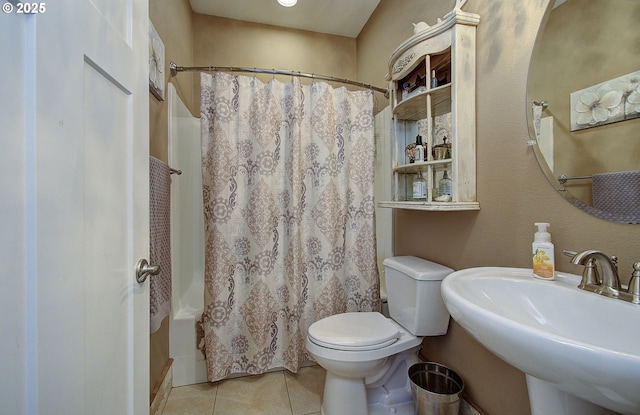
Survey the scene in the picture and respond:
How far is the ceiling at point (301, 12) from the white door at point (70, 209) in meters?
1.72

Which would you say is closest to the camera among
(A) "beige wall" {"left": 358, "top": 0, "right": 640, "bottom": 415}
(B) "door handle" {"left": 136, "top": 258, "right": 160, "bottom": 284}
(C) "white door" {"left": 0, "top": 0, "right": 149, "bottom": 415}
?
(C) "white door" {"left": 0, "top": 0, "right": 149, "bottom": 415}

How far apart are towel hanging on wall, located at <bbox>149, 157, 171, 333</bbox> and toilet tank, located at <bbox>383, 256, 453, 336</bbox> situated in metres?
1.20

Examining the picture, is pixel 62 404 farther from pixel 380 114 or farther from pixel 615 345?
pixel 380 114

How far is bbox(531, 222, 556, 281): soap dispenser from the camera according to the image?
2.81ft

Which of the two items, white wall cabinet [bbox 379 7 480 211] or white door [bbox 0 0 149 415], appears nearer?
white door [bbox 0 0 149 415]

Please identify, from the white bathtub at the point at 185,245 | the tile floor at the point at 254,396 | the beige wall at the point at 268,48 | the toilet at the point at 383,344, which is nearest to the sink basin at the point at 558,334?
the toilet at the point at 383,344

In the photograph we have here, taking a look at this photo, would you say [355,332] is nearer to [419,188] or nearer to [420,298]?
[420,298]

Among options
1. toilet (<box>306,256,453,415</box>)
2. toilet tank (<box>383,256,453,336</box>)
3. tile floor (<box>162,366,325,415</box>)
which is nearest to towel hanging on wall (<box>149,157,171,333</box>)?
→ tile floor (<box>162,366,325,415</box>)

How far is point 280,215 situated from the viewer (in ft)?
5.66

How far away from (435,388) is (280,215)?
128 centimetres

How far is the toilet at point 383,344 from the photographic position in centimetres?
127

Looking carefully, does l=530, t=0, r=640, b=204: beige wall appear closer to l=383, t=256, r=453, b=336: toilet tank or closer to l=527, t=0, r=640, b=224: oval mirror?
l=527, t=0, r=640, b=224: oval mirror

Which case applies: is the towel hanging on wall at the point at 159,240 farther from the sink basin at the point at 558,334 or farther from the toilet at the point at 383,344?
the sink basin at the point at 558,334

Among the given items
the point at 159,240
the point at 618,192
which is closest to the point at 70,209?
the point at 159,240
